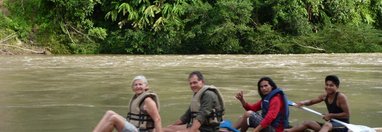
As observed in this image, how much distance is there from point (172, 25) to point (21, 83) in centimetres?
1170

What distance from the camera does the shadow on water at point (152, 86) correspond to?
789 cm

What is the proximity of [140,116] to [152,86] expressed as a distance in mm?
6607

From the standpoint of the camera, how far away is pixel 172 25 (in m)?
23.0

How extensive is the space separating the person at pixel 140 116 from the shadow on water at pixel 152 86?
224 centimetres

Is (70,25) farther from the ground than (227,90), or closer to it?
farther from the ground

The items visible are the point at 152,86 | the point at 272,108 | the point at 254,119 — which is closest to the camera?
the point at 272,108

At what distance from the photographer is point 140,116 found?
4.77m

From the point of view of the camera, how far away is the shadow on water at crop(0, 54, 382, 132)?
25.9 ft

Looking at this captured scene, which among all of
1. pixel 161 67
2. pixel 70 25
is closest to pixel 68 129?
pixel 161 67

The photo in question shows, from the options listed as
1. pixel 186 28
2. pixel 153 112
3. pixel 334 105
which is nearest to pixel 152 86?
pixel 334 105

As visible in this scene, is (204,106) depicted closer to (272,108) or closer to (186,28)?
(272,108)

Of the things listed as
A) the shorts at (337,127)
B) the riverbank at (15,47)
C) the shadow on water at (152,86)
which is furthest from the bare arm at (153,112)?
the riverbank at (15,47)

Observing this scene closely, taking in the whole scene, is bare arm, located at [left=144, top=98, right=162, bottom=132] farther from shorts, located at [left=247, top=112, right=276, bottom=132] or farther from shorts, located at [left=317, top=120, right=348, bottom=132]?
shorts, located at [left=317, top=120, right=348, bottom=132]

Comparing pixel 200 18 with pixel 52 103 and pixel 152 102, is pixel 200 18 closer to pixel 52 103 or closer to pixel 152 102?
pixel 52 103
